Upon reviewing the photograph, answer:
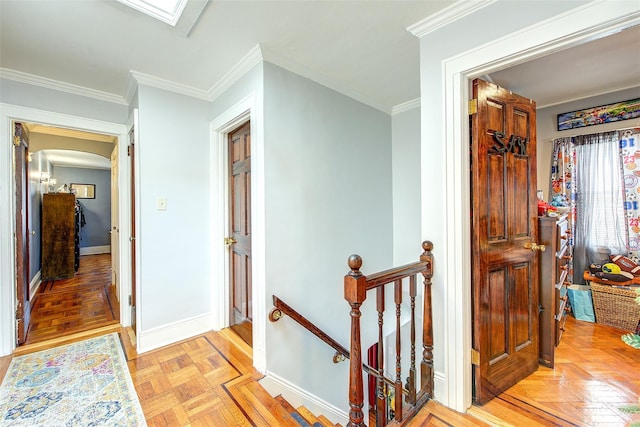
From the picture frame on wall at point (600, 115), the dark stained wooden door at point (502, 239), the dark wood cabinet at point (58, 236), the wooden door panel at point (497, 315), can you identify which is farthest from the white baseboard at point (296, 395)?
the dark wood cabinet at point (58, 236)

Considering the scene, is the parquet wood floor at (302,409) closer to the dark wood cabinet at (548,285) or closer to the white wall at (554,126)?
the dark wood cabinet at (548,285)

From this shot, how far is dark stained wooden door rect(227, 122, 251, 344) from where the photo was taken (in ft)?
8.19

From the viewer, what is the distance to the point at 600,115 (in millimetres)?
2758

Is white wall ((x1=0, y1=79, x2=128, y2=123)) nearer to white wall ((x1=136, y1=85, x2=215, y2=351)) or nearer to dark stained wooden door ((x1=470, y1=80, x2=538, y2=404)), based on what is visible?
white wall ((x1=136, y1=85, x2=215, y2=351))

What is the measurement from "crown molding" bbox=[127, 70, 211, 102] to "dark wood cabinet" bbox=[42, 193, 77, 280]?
3.49 meters

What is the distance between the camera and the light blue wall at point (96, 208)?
6973mm

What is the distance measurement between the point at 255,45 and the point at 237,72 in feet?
1.22

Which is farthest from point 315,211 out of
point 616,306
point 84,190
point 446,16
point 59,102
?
point 84,190

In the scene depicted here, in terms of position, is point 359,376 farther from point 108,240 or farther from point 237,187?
point 108,240

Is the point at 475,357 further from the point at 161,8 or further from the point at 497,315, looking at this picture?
the point at 161,8

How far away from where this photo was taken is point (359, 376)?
122cm

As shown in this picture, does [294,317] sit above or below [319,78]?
below

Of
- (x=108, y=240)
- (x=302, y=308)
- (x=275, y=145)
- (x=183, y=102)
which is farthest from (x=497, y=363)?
(x=108, y=240)

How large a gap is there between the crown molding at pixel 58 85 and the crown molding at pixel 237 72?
3.22 feet
